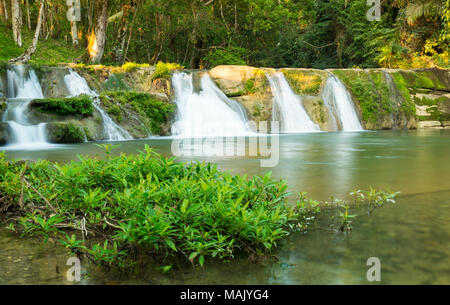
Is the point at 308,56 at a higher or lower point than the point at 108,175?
higher

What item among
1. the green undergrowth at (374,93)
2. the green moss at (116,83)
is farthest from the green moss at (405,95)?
the green moss at (116,83)

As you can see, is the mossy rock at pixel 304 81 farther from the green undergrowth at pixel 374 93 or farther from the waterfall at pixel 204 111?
the waterfall at pixel 204 111

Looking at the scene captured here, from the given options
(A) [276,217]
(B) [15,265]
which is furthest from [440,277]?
(B) [15,265]

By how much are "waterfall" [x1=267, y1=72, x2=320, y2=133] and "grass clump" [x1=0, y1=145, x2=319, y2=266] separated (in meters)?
15.1

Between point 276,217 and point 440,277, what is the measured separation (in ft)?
3.63

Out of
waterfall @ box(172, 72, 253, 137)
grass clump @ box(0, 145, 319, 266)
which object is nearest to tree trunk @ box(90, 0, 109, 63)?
waterfall @ box(172, 72, 253, 137)

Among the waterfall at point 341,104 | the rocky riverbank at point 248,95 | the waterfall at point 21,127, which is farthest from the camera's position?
the waterfall at point 341,104

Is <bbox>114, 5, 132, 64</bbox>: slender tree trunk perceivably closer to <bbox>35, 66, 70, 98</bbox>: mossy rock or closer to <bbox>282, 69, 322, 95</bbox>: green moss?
<bbox>35, 66, 70, 98</bbox>: mossy rock

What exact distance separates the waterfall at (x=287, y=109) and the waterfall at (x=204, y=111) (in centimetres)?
183

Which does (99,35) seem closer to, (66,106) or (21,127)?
(66,106)

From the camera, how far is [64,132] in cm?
1248

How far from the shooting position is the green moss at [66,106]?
12.8m
